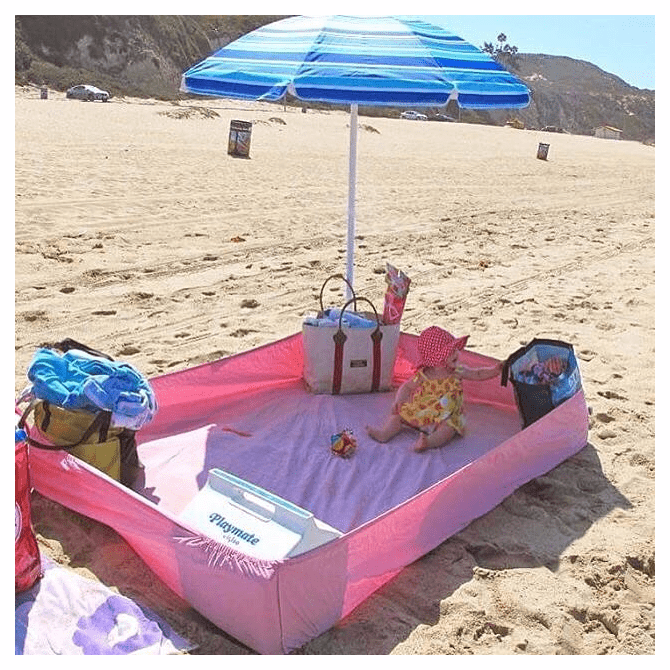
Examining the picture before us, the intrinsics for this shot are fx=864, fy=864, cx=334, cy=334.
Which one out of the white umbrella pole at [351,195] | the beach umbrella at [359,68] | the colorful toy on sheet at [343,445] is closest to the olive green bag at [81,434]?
the colorful toy on sheet at [343,445]

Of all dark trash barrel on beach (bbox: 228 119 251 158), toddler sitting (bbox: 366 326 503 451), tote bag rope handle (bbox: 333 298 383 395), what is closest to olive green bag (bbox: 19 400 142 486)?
toddler sitting (bbox: 366 326 503 451)

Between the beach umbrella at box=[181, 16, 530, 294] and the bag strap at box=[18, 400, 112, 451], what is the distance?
147cm

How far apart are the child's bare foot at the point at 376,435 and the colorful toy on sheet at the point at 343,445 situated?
5.2 inches

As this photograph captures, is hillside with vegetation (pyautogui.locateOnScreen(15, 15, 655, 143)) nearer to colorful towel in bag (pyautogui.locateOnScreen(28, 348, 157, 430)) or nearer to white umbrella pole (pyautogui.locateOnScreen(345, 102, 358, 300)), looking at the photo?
white umbrella pole (pyautogui.locateOnScreen(345, 102, 358, 300))

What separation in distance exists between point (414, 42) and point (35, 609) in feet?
9.34

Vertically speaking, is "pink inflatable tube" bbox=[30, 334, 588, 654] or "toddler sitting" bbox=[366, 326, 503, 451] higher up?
"toddler sitting" bbox=[366, 326, 503, 451]

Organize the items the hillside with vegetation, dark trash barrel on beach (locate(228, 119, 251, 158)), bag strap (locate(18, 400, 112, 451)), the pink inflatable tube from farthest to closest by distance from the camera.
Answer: the hillside with vegetation → dark trash barrel on beach (locate(228, 119, 251, 158)) → bag strap (locate(18, 400, 112, 451)) → the pink inflatable tube

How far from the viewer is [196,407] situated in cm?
436

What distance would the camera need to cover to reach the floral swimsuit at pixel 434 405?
4.14m

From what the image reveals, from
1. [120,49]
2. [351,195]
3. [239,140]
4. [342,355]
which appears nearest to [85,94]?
[120,49]

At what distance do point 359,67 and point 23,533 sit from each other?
226 centimetres

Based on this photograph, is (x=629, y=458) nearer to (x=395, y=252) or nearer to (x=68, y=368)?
(x=68, y=368)

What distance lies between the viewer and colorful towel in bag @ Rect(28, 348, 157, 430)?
3.43 m

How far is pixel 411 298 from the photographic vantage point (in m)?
6.84
